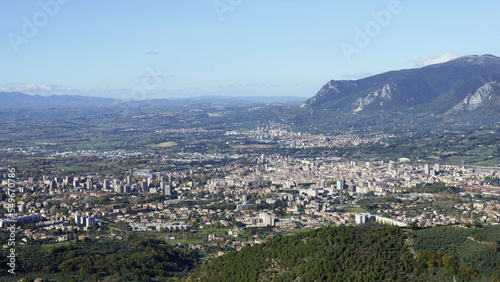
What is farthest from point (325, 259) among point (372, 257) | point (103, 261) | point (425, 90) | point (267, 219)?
point (425, 90)

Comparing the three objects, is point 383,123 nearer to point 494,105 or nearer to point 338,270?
point 494,105

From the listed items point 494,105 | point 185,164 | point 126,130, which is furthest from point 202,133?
point 494,105

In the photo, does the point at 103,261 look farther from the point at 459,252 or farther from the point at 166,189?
the point at 166,189

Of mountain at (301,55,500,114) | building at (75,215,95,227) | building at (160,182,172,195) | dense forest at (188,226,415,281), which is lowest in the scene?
building at (160,182,172,195)

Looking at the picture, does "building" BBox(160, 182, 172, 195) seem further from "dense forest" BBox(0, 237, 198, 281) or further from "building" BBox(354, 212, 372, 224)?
"dense forest" BBox(0, 237, 198, 281)

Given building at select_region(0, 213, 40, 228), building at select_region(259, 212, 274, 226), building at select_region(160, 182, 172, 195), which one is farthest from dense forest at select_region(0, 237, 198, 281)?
building at select_region(160, 182, 172, 195)

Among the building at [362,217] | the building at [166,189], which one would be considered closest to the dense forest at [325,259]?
the building at [362,217]
